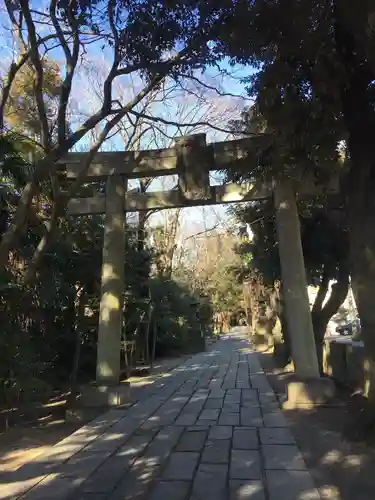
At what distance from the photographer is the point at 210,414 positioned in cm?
707

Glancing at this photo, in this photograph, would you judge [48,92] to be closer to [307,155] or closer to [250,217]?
[250,217]

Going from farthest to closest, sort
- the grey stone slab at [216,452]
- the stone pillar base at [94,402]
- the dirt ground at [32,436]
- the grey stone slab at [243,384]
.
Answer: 1. the grey stone slab at [243,384]
2. the stone pillar base at [94,402]
3. the dirt ground at [32,436]
4. the grey stone slab at [216,452]

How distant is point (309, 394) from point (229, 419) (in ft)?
A: 4.55

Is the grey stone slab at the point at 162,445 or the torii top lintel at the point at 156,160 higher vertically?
the torii top lintel at the point at 156,160

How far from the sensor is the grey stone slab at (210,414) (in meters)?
6.79

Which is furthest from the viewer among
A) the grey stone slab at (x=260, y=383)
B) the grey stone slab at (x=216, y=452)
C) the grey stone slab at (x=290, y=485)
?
the grey stone slab at (x=260, y=383)

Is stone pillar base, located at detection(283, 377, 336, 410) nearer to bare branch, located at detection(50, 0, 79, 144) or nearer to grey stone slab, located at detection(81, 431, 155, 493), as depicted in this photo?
grey stone slab, located at detection(81, 431, 155, 493)

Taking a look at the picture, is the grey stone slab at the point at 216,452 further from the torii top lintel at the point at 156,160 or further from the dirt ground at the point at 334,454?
the torii top lintel at the point at 156,160

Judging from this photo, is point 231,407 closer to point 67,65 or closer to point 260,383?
point 260,383

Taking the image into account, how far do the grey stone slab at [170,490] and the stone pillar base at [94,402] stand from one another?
3.43 m

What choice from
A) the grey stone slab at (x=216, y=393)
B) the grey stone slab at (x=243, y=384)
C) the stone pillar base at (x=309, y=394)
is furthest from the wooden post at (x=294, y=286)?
the grey stone slab at (x=243, y=384)

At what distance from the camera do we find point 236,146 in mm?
8289

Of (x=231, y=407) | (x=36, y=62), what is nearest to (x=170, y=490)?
(x=231, y=407)

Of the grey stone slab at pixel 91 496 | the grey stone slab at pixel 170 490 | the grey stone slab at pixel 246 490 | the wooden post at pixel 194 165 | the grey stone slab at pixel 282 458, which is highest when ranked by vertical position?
the wooden post at pixel 194 165
